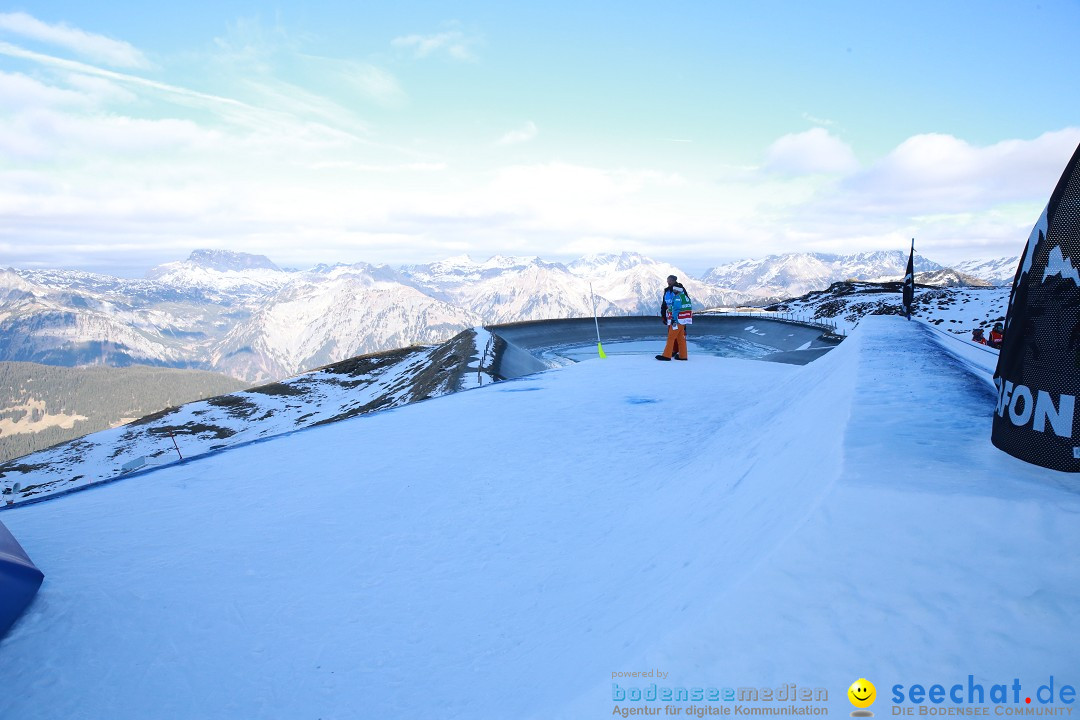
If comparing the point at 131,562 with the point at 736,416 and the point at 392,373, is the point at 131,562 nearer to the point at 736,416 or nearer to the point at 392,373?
the point at 736,416

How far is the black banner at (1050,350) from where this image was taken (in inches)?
148

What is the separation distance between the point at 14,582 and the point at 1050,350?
8744 mm

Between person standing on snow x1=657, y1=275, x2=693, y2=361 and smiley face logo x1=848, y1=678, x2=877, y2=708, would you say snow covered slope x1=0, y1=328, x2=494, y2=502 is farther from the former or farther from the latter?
smiley face logo x1=848, y1=678, x2=877, y2=708

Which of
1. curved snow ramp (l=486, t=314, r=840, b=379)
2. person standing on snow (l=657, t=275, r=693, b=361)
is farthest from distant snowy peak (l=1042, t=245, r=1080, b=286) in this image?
curved snow ramp (l=486, t=314, r=840, b=379)

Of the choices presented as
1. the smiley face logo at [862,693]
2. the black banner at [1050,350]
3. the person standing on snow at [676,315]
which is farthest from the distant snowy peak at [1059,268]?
the person standing on snow at [676,315]

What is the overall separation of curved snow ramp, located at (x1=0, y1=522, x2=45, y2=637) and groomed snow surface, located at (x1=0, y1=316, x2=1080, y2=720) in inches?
6.4

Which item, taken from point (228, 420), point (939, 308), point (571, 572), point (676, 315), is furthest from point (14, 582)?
point (228, 420)

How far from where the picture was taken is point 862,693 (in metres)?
2.38

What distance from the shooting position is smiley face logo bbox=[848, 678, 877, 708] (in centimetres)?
235

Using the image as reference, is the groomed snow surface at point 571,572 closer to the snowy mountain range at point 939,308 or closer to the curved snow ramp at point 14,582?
the curved snow ramp at point 14,582

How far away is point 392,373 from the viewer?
61344 millimetres

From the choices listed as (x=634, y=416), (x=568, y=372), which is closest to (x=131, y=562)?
(x=634, y=416)
